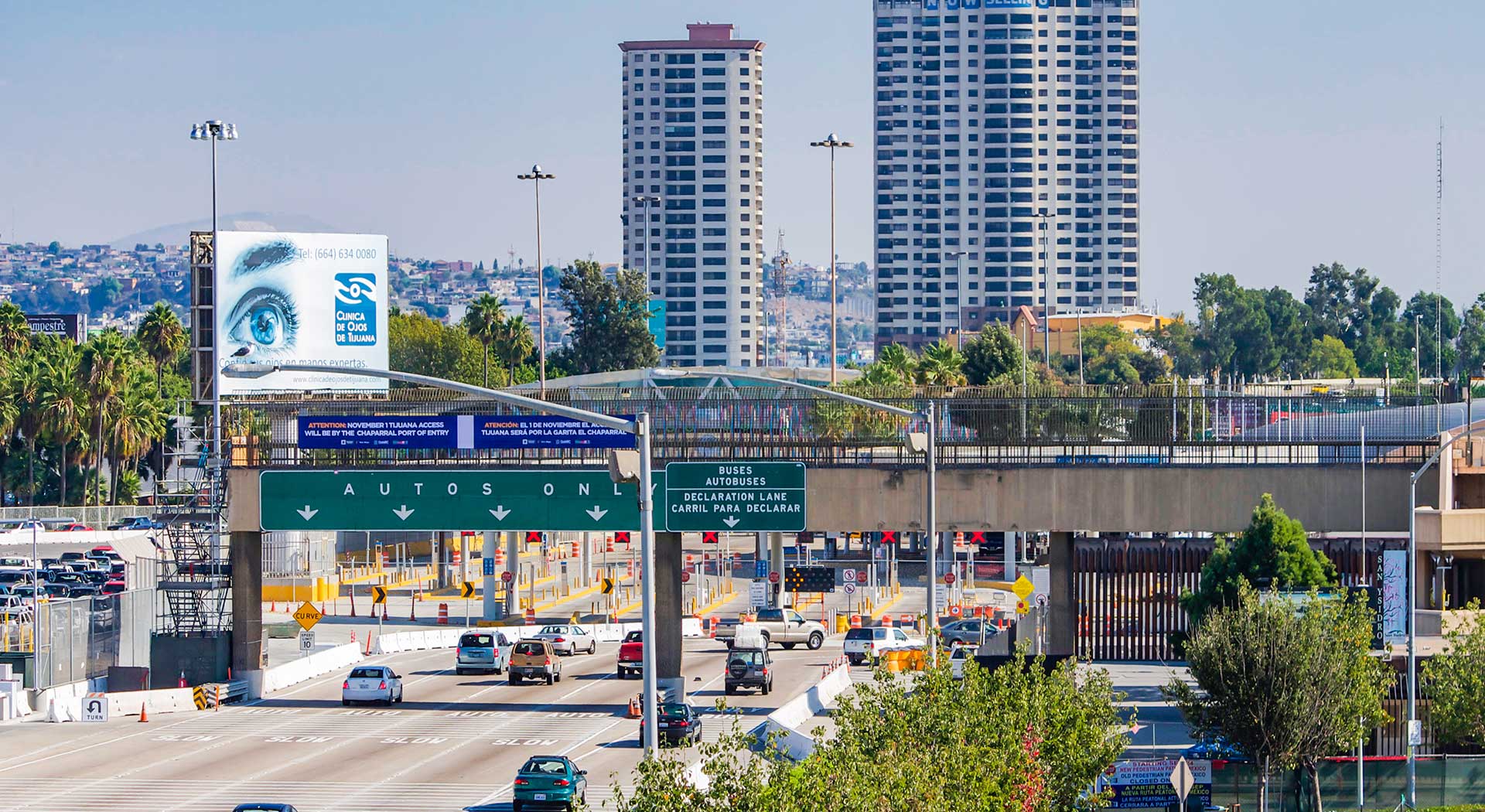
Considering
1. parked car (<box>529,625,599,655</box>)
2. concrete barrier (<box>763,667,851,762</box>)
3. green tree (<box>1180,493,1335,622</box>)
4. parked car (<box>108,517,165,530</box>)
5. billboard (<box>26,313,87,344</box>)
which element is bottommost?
parked car (<box>529,625,599,655</box>)

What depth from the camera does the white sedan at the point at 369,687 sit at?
52938 millimetres

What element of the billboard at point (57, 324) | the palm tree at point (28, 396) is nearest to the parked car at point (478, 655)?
the palm tree at point (28, 396)

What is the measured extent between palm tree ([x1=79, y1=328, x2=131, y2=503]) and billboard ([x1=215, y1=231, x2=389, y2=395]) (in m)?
37.1

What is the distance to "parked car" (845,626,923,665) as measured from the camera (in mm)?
62719

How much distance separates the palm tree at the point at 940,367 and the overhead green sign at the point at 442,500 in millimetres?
49354

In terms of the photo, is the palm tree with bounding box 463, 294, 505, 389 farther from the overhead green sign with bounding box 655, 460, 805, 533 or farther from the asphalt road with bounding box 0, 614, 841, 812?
the overhead green sign with bounding box 655, 460, 805, 533

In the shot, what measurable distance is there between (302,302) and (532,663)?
2254cm

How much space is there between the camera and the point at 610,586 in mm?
81750

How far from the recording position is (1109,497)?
158 feet

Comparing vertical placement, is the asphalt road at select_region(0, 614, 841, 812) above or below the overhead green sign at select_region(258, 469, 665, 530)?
below

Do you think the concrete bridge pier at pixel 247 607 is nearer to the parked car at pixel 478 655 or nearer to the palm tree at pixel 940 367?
the parked car at pixel 478 655

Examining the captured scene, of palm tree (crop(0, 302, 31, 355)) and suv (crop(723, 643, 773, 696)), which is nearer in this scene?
suv (crop(723, 643, 773, 696))

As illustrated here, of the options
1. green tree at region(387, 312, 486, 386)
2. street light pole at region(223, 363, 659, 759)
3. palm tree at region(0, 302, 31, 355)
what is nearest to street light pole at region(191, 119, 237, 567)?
street light pole at region(223, 363, 659, 759)

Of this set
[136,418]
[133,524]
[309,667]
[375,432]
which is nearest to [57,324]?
[136,418]
